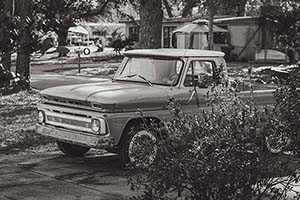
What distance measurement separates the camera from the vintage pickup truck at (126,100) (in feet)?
27.9

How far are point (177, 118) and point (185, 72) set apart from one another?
457 cm

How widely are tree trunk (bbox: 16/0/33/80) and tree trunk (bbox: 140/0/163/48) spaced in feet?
8.24

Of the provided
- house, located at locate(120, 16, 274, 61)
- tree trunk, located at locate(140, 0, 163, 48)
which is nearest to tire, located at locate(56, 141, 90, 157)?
tree trunk, located at locate(140, 0, 163, 48)

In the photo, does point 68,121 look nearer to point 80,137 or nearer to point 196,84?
point 80,137

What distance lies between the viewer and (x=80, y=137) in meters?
8.68

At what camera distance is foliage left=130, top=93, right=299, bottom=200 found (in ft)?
13.9

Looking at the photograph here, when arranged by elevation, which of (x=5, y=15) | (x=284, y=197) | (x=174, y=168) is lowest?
(x=284, y=197)

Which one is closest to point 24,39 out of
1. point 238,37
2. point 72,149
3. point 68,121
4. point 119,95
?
point 72,149

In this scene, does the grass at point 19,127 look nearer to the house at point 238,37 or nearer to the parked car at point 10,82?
the parked car at point 10,82

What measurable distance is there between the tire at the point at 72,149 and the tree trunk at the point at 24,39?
362cm

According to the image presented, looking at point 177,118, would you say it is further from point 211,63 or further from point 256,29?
point 256,29

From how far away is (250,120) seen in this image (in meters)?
4.65

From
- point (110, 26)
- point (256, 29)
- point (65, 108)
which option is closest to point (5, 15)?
point (65, 108)

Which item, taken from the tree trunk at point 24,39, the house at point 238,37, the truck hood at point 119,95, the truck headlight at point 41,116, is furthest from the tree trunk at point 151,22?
the house at point 238,37
